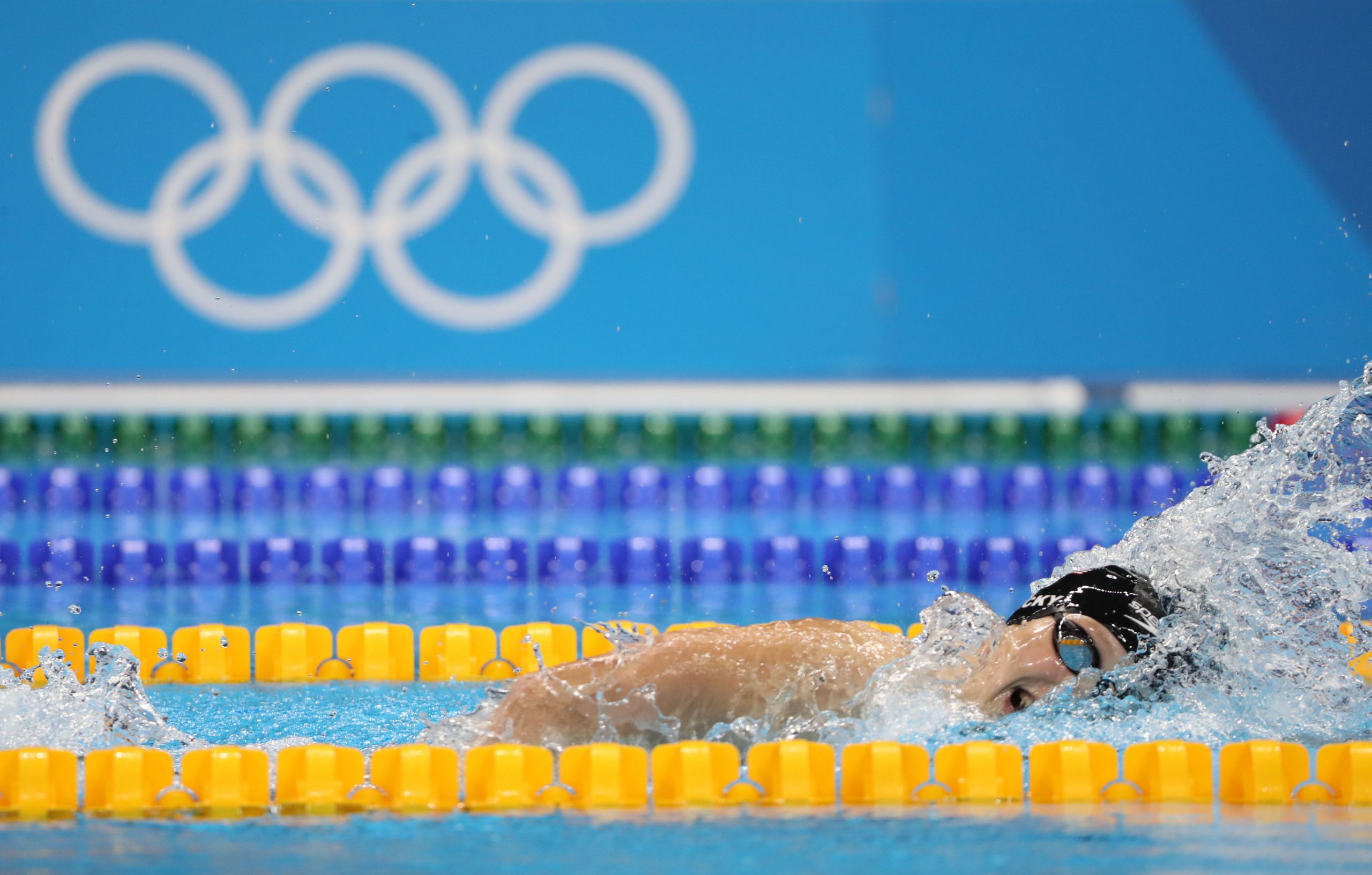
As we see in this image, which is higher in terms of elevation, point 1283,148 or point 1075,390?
point 1283,148

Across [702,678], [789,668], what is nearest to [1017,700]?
[789,668]

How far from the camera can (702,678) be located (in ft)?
9.48

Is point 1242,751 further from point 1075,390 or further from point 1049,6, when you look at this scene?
point 1049,6

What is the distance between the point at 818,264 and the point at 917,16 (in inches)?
48.4

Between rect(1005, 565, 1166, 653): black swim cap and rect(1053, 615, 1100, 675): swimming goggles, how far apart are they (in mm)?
39

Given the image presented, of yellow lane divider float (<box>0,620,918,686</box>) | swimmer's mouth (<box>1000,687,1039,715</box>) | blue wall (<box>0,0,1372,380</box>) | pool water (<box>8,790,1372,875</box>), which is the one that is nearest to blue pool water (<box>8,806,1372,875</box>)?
pool water (<box>8,790,1372,875</box>)

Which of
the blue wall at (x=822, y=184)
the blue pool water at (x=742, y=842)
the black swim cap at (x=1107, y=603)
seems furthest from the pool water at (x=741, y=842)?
the blue wall at (x=822, y=184)

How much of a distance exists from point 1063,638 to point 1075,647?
0.09 ft

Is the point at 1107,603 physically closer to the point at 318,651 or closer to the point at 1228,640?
the point at 1228,640

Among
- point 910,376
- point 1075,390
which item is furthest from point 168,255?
point 1075,390

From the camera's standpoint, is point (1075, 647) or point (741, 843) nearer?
point (741, 843)

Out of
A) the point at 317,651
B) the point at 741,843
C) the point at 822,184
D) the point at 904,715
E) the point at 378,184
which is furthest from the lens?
the point at 822,184

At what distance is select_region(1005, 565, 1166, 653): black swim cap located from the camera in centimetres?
291

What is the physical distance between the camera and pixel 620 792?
286 cm
